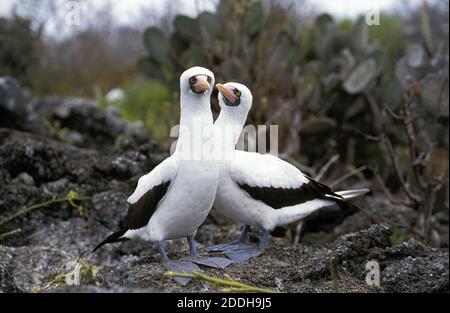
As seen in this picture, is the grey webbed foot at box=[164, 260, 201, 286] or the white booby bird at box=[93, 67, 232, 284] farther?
the white booby bird at box=[93, 67, 232, 284]

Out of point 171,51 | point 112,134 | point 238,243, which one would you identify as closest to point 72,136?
point 112,134

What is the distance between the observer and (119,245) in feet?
17.4

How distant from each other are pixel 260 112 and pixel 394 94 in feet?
6.19

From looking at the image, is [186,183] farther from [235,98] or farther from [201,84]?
[235,98]

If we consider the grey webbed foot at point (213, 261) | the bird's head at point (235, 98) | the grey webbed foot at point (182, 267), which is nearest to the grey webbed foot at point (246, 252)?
the grey webbed foot at point (213, 261)

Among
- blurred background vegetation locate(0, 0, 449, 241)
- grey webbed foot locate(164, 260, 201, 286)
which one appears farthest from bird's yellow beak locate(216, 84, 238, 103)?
blurred background vegetation locate(0, 0, 449, 241)

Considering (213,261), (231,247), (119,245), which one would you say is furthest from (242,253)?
(119,245)

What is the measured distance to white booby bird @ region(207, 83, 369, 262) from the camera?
181 inches

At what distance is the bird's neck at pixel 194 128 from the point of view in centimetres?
418

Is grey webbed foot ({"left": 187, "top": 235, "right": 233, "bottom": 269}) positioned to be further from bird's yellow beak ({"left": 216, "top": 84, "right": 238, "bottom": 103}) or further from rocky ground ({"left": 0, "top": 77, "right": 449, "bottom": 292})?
bird's yellow beak ({"left": 216, "top": 84, "right": 238, "bottom": 103})

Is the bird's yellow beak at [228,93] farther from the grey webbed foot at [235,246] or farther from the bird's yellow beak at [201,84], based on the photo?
the grey webbed foot at [235,246]

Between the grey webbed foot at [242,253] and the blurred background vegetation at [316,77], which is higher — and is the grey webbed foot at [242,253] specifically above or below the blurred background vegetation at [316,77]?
below

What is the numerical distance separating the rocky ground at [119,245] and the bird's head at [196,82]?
1.04m

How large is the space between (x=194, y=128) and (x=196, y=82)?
10.7 inches
